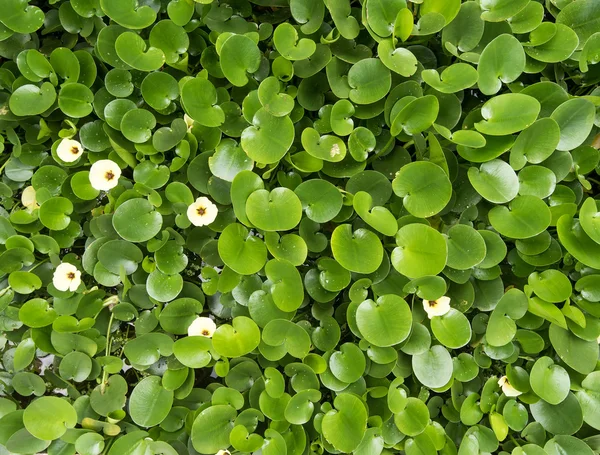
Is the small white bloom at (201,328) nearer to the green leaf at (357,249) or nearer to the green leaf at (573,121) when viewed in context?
the green leaf at (357,249)

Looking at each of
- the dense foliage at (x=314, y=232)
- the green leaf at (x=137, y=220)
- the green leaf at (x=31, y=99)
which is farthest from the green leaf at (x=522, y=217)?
the green leaf at (x=31, y=99)

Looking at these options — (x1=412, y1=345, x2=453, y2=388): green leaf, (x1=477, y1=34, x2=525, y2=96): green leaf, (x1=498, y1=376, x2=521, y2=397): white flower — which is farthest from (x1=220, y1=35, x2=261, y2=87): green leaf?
(x1=498, y1=376, x2=521, y2=397): white flower

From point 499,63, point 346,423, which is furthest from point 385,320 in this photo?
point 499,63

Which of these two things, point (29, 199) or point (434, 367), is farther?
point (29, 199)

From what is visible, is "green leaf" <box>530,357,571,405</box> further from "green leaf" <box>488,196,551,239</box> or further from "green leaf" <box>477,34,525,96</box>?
"green leaf" <box>477,34,525,96</box>

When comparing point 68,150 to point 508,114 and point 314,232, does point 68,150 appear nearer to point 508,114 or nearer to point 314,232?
point 314,232
